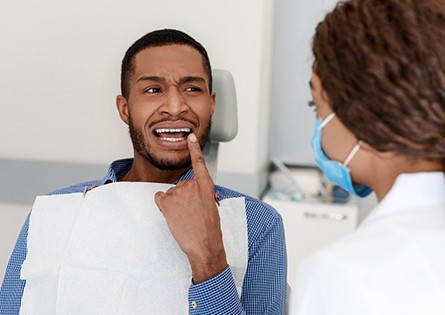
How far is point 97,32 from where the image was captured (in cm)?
286

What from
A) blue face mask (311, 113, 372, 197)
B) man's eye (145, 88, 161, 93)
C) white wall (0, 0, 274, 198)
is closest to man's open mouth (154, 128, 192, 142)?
man's eye (145, 88, 161, 93)

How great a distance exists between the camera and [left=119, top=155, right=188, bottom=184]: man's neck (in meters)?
1.65

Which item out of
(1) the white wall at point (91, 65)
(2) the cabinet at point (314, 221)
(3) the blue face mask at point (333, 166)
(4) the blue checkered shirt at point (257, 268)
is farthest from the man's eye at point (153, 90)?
(2) the cabinet at point (314, 221)

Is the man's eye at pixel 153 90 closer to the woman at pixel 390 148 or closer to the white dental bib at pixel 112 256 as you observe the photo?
the white dental bib at pixel 112 256

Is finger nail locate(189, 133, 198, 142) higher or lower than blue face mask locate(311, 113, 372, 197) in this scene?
lower

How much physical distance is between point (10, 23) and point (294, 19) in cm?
133

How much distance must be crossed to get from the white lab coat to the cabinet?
2.10 m

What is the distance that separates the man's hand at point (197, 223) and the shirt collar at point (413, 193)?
16.1 inches

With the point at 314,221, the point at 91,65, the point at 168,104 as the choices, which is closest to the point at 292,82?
the point at 314,221

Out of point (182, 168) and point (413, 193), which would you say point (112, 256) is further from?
point (413, 193)

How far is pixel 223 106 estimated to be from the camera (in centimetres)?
178

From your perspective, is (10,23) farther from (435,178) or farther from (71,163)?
(435,178)

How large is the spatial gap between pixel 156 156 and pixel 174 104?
5.2 inches

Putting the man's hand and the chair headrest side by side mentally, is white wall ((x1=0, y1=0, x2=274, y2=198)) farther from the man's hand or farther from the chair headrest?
the man's hand
